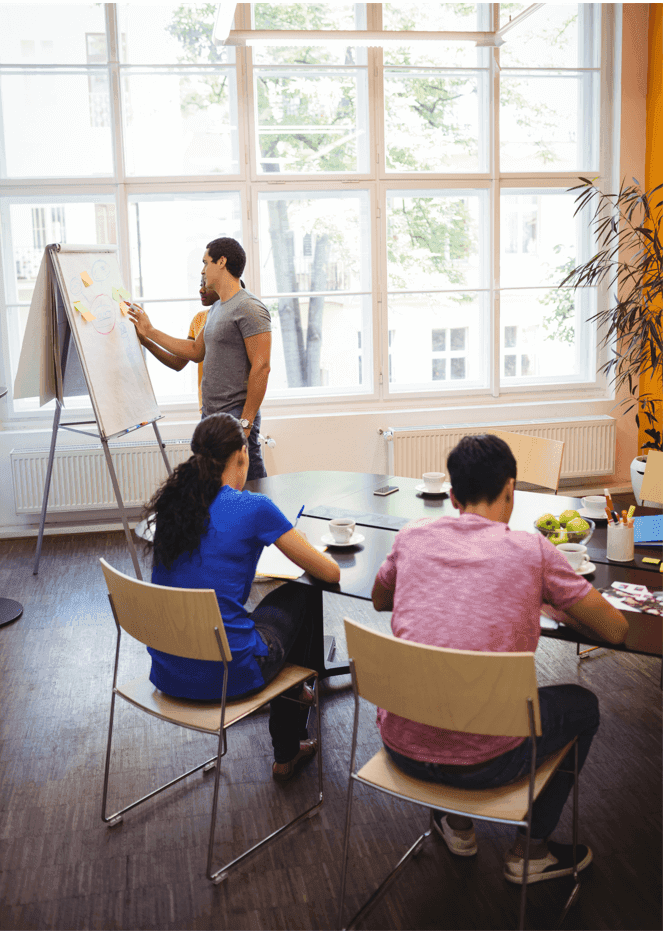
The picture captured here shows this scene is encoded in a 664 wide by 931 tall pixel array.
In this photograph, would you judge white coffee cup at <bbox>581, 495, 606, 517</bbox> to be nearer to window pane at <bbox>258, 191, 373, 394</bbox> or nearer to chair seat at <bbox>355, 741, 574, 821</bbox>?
chair seat at <bbox>355, 741, 574, 821</bbox>

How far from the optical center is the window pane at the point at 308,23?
200 inches

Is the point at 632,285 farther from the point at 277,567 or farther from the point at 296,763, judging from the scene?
the point at 296,763

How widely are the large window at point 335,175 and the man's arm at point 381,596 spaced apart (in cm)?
345

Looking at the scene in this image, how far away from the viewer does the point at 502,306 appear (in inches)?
224

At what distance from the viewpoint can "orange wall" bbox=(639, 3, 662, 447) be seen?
5.24 m

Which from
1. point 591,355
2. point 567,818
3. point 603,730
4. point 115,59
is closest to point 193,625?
point 567,818

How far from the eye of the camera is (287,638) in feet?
7.80

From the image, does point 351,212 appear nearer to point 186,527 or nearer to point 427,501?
point 427,501

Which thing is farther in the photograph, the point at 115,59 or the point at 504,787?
the point at 115,59

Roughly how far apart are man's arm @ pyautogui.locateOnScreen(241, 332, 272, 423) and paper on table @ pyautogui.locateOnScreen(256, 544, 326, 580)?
1261 mm

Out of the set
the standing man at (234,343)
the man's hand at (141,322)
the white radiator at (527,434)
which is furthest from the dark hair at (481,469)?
the white radiator at (527,434)

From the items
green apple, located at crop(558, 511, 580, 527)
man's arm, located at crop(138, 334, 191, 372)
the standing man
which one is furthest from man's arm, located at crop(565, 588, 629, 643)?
man's arm, located at crop(138, 334, 191, 372)

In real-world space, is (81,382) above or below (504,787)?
above

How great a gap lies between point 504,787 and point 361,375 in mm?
4056
